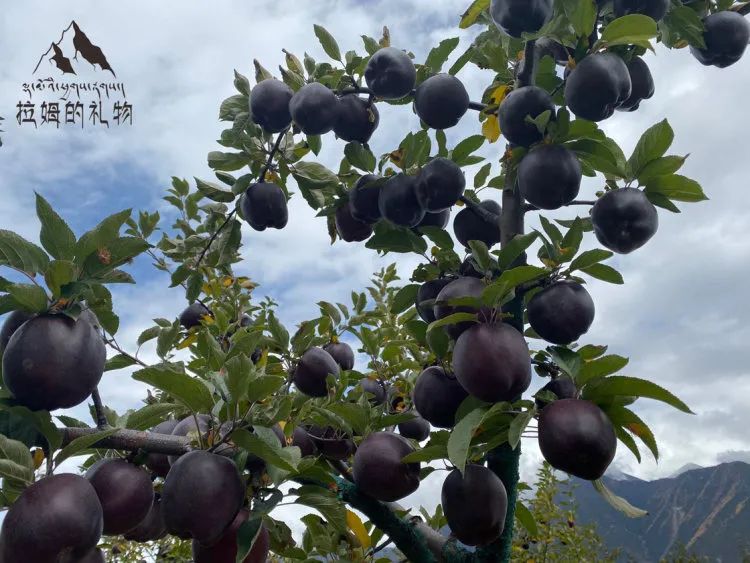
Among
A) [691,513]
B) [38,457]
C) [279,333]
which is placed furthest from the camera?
[691,513]

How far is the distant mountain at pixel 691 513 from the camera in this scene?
9162cm

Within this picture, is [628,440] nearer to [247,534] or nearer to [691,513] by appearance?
[247,534]

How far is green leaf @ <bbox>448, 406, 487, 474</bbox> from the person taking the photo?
1.43 meters

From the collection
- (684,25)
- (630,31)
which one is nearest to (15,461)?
(630,31)

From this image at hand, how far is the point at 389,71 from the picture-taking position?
2199mm

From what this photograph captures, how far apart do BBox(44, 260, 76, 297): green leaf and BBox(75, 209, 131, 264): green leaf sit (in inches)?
2.2

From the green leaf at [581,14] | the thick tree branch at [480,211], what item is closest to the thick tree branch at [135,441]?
the thick tree branch at [480,211]

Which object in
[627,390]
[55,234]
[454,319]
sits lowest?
[627,390]

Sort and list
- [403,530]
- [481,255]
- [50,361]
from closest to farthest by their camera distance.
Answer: [50,361] → [481,255] → [403,530]

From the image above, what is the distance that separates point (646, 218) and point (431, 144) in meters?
0.76

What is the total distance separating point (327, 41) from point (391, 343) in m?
1.22

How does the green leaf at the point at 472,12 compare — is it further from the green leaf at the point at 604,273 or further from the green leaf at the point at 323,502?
the green leaf at the point at 323,502

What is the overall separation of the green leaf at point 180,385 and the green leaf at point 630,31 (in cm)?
146

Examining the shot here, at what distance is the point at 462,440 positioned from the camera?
1.46 meters
